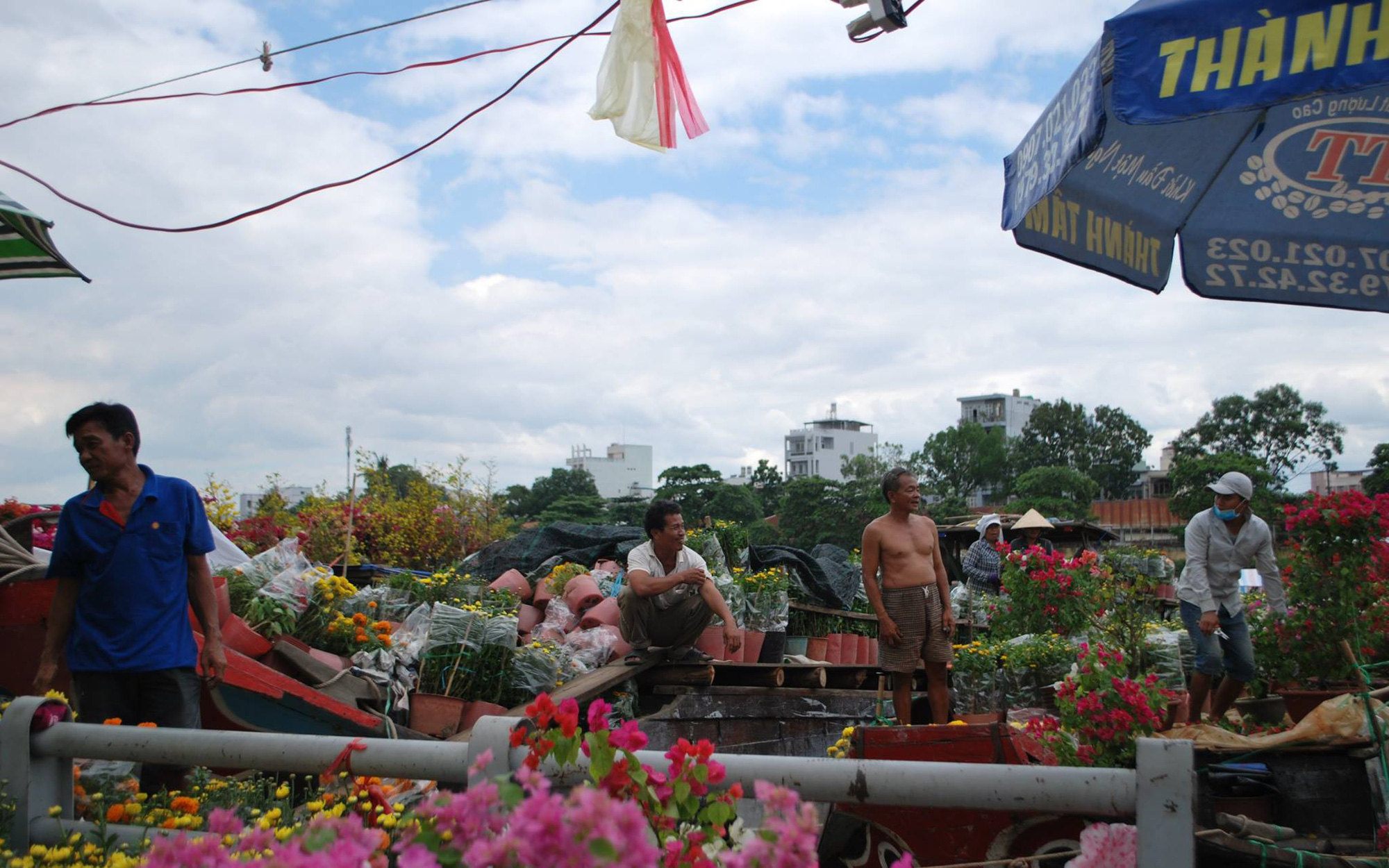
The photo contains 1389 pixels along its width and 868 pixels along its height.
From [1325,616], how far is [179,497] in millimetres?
5867

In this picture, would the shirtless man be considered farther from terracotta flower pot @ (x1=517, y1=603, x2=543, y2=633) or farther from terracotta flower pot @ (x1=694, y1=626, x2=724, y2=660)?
terracotta flower pot @ (x1=517, y1=603, x2=543, y2=633)

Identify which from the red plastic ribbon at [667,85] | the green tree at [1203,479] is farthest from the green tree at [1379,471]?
the red plastic ribbon at [667,85]

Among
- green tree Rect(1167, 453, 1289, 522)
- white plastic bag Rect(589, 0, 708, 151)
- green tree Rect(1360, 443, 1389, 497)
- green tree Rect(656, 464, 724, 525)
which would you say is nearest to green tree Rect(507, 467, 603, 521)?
green tree Rect(656, 464, 724, 525)

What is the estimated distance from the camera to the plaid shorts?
5.82 meters

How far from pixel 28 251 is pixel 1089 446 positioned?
7659 cm

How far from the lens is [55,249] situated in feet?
17.9

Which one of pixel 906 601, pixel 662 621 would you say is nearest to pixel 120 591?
pixel 662 621

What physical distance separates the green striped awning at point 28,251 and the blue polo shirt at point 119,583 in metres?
2.00

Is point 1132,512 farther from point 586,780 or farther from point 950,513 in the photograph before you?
point 586,780

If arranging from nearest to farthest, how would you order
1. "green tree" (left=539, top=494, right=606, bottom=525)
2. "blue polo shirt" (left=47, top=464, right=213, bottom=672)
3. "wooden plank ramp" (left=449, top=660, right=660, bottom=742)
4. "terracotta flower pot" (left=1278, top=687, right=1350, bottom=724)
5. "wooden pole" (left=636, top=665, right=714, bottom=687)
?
"blue polo shirt" (left=47, top=464, right=213, bottom=672)
"terracotta flower pot" (left=1278, top=687, right=1350, bottom=724)
"wooden plank ramp" (left=449, top=660, right=660, bottom=742)
"wooden pole" (left=636, top=665, right=714, bottom=687)
"green tree" (left=539, top=494, right=606, bottom=525)

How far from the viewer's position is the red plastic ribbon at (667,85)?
469cm

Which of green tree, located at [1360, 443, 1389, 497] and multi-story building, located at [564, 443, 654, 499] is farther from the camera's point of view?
multi-story building, located at [564, 443, 654, 499]

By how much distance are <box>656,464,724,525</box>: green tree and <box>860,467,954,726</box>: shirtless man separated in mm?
46403

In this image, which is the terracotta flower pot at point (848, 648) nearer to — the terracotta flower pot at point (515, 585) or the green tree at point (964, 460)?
the terracotta flower pot at point (515, 585)
